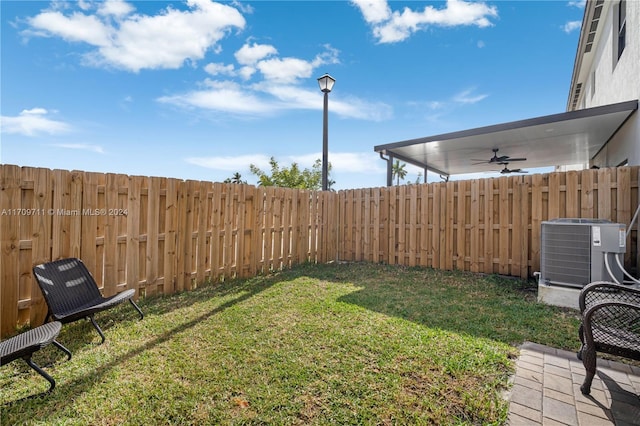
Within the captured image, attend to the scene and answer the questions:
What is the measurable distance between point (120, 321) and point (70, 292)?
0.60m

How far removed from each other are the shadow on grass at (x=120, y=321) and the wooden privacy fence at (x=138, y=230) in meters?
0.33

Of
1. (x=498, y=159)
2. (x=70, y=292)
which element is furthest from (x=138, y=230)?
(x=498, y=159)

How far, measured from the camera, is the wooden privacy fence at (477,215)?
431 centimetres

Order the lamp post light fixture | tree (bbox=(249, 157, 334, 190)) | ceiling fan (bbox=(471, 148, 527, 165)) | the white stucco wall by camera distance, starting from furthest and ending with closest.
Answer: tree (bbox=(249, 157, 334, 190)) → ceiling fan (bbox=(471, 148, 527, 165)) → the lamp post light fixture → the white stucco wall

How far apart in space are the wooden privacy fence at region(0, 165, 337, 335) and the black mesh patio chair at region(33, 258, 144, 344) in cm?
28

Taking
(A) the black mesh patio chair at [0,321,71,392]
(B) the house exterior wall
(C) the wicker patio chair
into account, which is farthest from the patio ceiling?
(A) the black mesh patio chair at [0,321,71,392]

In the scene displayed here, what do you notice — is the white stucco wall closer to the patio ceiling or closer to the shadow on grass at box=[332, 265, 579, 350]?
the patio ceiling

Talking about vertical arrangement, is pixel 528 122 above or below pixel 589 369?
above

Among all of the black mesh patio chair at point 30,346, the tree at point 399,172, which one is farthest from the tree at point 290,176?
the tree at point 399,172

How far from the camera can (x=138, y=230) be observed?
13.2 ft

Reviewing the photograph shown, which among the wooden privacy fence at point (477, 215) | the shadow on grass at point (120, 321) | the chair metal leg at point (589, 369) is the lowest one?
the shadow on grass at point (120, 321)

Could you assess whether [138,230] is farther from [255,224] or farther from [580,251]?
[580,251]

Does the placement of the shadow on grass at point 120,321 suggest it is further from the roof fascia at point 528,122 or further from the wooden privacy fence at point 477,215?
the roof fascia at point 528,122

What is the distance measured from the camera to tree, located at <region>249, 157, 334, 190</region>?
79.6ft
